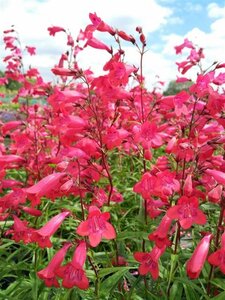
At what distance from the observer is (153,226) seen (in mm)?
3613

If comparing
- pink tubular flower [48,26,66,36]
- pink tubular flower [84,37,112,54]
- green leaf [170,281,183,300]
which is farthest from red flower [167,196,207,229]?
pink tubular flower [48,26,66,36]

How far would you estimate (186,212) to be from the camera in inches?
102

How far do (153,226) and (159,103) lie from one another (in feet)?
3.27

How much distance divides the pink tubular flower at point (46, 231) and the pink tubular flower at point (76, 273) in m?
0.21

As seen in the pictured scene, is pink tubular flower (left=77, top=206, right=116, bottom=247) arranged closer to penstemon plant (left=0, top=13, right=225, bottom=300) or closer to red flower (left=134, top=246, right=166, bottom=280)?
penstemon plant (left=0, top=13, right=225, bottom=300)

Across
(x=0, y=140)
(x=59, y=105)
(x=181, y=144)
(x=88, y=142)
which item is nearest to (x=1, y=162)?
(x=59, y=105)

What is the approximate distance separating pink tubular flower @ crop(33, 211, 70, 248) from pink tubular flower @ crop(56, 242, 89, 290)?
208 millimetres

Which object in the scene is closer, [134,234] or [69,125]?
[134,234]

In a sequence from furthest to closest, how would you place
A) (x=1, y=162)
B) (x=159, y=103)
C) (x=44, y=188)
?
1. (x=1, y=162)
2. (x=159, y=103)
3. (x=44, y=188)

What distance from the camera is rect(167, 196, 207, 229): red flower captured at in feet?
8.46

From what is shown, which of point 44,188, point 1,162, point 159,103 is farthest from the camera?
point 1,162

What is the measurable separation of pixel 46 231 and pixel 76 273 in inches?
12.3

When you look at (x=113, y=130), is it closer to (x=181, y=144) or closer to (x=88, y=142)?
(x=88, y=142)

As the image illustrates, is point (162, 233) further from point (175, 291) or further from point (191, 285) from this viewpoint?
point (175, 291)
